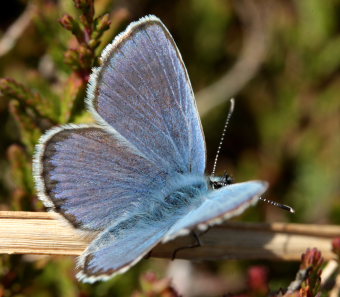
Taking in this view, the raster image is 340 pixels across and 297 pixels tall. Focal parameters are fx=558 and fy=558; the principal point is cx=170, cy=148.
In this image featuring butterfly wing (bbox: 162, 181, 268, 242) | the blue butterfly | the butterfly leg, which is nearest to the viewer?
butterfly wing (bbox: 162, 181, 268, 242)

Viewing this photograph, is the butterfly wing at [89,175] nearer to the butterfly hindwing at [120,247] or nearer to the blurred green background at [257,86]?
the butterfly hindwing at [120,247]

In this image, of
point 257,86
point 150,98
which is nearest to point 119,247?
point 150,98

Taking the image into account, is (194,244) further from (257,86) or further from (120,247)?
(257,86)

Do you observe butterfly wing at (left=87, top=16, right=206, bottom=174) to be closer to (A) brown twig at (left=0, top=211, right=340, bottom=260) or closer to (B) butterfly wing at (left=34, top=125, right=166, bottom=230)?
(B) butterfly wing at (left=34, top=125, right=166, bottom=230)

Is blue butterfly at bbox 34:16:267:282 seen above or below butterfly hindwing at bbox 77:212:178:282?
above

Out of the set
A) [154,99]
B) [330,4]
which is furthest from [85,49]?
[330,4]

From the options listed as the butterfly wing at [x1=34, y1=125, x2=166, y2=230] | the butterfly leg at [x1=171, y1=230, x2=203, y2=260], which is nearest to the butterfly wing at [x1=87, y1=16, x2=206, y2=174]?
the butterfly wing at [x1=34, y1=125, x2=166, y2=230]

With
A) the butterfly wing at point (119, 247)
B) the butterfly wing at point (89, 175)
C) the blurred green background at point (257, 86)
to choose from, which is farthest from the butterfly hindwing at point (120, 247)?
the blurred green background at point (257, 86)
